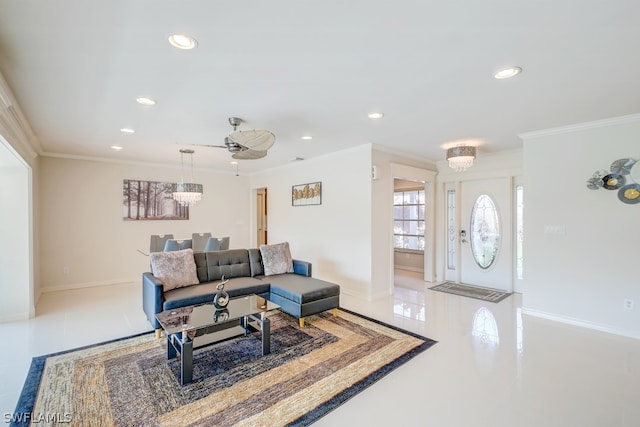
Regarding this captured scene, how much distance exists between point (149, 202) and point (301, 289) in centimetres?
432

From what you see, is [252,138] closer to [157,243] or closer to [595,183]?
[157,243]

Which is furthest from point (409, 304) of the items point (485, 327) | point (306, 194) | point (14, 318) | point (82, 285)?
point (82, 285)

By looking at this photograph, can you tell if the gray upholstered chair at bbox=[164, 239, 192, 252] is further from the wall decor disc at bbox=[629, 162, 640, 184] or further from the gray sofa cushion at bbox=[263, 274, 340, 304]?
the wall decor disc at bbox=[629, 162, 640, 184]

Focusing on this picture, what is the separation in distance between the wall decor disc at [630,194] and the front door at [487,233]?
5.73ft

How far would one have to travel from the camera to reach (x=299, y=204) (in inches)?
235

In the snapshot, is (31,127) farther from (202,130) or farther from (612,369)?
(612,369)

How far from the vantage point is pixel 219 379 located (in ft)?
7.95

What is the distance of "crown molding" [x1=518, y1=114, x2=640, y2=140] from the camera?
3275mm

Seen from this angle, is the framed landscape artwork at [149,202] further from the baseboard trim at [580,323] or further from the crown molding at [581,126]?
the baseboard trim at [580,323]

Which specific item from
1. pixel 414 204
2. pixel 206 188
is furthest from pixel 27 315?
pixel 414 204

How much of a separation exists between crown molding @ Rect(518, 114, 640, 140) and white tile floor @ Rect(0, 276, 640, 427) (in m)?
2.40

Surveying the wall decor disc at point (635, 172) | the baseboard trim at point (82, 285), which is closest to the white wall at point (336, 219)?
the wall decor disc at point (635, 172)

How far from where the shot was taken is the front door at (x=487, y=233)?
512cm

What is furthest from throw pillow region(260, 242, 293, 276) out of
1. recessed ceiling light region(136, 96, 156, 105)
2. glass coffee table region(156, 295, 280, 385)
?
recessed ceiling light region(136, 96, 156, 105)
